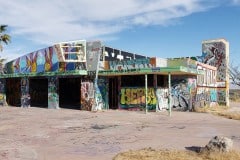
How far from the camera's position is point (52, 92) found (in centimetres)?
3005

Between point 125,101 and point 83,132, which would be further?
point 125,101

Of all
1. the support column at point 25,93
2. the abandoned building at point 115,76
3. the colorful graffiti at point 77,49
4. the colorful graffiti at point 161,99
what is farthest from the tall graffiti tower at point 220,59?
the support column at point 25,93

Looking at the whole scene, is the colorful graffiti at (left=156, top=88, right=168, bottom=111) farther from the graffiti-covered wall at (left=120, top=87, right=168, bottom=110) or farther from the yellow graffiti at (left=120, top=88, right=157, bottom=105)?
the yellow graffiti at (left=120, top=88, right=157, bottom=105)

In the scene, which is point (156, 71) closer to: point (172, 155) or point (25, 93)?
point (172, 155)

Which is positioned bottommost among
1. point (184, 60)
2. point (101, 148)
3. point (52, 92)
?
point (101, 148)

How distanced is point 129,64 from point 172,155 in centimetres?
1588

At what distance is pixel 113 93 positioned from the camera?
28984 mm

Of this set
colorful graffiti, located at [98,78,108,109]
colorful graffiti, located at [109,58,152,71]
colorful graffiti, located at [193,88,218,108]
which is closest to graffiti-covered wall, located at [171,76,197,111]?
colorful graffiti, located at [193,88,218,108]

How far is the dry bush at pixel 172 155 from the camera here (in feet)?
33.7

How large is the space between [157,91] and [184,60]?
3.20m

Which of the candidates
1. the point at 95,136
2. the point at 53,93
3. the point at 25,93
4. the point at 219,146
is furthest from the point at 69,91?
the point at 219,146

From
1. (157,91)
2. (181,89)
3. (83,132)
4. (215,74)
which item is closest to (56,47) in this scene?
(157,91)

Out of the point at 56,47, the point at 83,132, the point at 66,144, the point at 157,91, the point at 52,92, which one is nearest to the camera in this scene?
the point at 66,144

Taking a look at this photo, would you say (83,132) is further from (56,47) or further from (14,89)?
(14,89)
